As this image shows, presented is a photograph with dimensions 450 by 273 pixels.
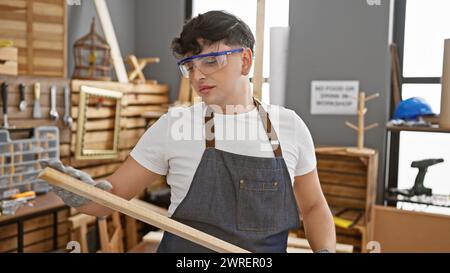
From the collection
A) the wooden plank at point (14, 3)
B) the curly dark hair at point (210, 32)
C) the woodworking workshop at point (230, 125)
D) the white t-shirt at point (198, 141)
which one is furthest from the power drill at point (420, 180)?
the wooden plank at point (14, 3)

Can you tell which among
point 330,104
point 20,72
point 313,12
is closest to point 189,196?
point 313,12

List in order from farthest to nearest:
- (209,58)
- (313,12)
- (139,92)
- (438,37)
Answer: (139,92) → (438,37) → (313,12) → (209,58)

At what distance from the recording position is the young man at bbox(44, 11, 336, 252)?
2.47 feet

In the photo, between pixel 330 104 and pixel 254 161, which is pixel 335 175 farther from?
pixel 254 161

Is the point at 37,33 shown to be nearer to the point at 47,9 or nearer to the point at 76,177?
the point at 47,9

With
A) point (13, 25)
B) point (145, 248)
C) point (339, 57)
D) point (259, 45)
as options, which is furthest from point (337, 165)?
point (13, 25)

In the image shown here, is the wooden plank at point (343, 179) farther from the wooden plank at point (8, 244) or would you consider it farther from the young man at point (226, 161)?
the wooden plank at point (8, 244)

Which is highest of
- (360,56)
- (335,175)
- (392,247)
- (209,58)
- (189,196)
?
(360,56)

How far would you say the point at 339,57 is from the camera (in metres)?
1.61

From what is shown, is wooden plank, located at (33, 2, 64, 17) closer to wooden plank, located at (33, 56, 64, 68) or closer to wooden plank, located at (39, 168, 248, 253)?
wooden plank, located at (33, 56, 64, 68)

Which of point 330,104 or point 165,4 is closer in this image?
point 330,104

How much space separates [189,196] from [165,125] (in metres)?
0.14

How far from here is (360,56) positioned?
5.27 ft

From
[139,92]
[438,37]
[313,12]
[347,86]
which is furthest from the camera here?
[139,92]
